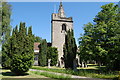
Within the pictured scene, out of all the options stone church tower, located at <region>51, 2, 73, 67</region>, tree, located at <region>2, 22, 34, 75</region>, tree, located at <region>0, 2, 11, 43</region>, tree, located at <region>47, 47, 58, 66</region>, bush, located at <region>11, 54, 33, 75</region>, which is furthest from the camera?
stone church tower, located at <region>51, 2, 73, 67</region>

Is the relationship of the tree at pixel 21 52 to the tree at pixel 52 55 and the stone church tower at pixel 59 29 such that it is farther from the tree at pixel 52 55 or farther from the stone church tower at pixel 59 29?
the stone church tower at pixel 59 29

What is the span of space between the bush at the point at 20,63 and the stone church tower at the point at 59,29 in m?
25.4

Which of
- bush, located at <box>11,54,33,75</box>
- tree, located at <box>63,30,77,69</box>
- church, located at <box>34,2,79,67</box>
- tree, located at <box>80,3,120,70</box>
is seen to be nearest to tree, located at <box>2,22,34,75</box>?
bush, located at <box>11,54,33,75</box>

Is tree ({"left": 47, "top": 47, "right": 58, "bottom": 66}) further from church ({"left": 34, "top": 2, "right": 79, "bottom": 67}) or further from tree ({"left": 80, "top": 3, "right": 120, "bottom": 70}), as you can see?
tree ({"left": 80, "top": 3, "right": 120, "bottom": 70})

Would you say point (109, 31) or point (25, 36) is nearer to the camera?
point (25, 36)

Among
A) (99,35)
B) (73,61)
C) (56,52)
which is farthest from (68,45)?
(99,35)

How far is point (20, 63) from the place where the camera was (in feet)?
63.7

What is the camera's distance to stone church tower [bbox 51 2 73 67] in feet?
153

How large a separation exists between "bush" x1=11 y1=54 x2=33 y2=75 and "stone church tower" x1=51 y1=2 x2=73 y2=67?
999 inches

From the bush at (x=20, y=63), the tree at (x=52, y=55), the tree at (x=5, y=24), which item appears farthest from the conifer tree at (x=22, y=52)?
the tree at (x=52, y=55)

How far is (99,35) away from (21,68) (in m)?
12.1

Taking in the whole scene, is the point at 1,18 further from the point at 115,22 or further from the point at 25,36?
the point at 115,22

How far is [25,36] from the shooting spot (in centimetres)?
2116

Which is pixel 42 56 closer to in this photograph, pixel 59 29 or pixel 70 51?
pixel 70 51
